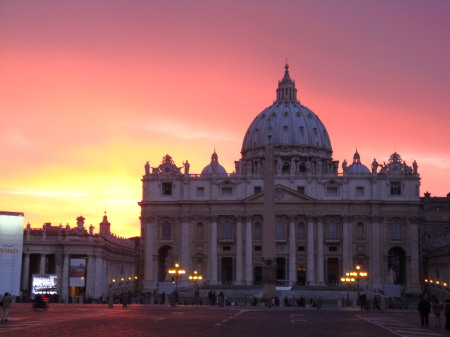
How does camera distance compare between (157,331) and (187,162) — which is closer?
(157,331)

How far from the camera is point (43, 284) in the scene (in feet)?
277

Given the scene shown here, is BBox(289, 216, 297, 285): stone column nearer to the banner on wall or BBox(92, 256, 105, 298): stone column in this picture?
BBox(92, 256, 105, 298): stone column

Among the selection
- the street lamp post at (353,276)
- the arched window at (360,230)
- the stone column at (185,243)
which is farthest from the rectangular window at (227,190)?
the street lamp post at (353,276)

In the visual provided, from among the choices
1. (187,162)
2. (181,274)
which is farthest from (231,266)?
(187,162)

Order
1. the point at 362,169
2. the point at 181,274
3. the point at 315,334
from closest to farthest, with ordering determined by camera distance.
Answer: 1. the point at 315,334
2. the point at 181,274
3. the point at 362,169

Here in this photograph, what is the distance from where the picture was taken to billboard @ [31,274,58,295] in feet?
275

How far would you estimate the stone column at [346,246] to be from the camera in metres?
128

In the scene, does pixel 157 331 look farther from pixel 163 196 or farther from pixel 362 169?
pixel 362 169

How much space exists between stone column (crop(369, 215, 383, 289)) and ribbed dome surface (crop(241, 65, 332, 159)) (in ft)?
114

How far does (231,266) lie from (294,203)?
13.3 meters

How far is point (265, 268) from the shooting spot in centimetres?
7788

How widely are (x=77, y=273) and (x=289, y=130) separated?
78260 millimetres

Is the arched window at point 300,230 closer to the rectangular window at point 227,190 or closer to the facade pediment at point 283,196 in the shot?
the facade pediment at point 283,196

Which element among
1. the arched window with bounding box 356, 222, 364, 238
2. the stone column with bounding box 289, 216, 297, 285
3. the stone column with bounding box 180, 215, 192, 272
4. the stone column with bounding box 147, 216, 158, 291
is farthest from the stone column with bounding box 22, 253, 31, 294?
the arched window with bounding box 356, 222, 364, 238
